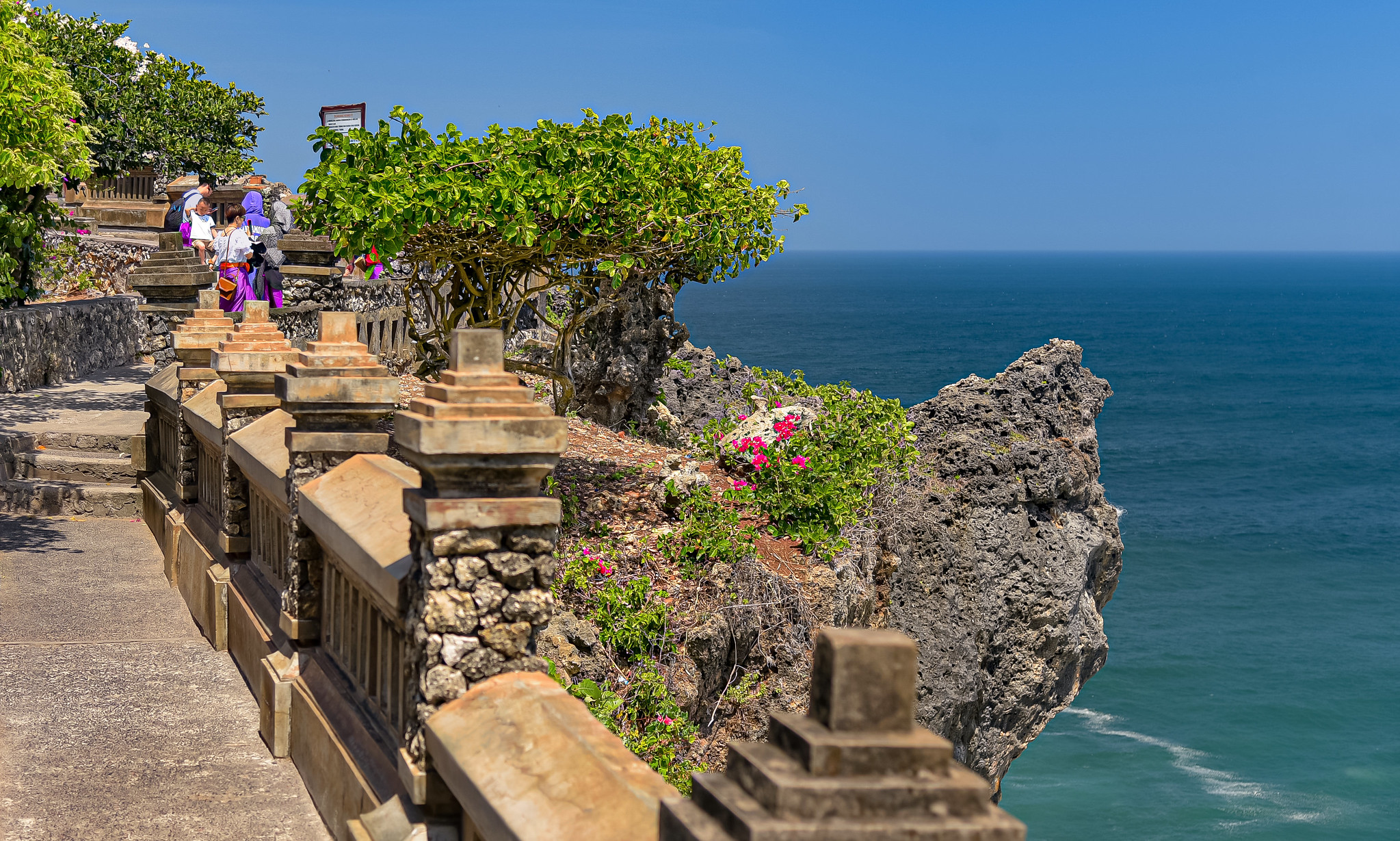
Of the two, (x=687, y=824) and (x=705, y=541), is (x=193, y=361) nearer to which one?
(x=705, y=541)

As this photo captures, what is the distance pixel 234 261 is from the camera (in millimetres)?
15117

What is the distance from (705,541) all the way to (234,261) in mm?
7348

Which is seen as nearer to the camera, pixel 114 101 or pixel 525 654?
pixel 525 654

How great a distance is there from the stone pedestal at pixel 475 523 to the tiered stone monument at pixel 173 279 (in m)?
12.8

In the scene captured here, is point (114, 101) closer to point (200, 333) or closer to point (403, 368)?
point (403, 368)

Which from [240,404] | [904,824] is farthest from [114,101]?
[904,824]

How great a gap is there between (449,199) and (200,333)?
8.13 feet

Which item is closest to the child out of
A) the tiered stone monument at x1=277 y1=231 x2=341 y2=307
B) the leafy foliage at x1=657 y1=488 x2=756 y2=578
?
the tiered stone monument at x1=277 y1=231 x2=341 y2=307

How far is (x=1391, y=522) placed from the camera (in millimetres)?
56969

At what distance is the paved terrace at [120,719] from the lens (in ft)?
18.9

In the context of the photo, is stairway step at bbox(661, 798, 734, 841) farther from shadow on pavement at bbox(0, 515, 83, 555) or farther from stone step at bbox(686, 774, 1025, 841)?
shadow on pavement at bbox(0, 515, 83, 555)

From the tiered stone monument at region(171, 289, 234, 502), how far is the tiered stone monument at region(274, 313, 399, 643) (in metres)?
4.20

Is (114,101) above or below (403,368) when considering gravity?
above

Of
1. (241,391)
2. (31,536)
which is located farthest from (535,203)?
(31,536)
